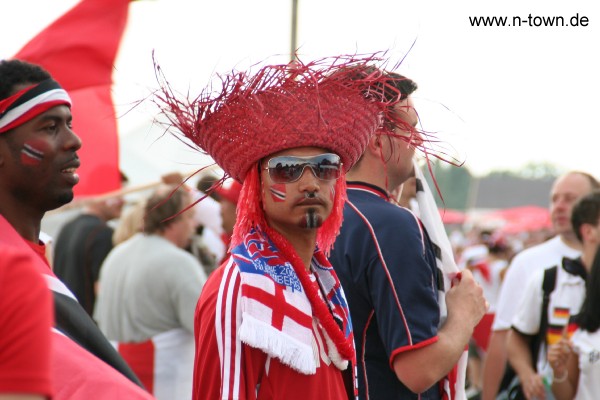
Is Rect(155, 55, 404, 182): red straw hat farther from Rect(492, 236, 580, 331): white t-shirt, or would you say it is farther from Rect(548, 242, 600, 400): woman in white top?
Rect(492, 236, 580, 331): white t-shirt

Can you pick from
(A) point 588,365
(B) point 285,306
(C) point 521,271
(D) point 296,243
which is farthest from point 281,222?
(C) point 521,271

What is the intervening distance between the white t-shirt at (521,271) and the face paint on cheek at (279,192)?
12.5 ft

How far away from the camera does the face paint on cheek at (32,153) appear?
2.79 m

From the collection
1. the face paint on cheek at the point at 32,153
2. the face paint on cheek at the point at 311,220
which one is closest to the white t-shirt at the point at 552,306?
the face paint on cheek at the point at 311,220

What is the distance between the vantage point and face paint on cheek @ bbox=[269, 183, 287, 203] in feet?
9.27

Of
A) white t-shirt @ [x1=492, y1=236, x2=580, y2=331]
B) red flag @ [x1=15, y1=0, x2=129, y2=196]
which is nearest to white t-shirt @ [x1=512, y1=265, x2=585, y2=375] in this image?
white t-shirt @ [x1=492, y1=236, x2=580, y2=331]

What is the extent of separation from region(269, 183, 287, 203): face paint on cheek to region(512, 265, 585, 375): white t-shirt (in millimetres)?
2857

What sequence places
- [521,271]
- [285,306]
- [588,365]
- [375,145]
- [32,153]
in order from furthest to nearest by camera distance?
[521,271] < [588,365] < [375,145] < [32,153] < [285,306]

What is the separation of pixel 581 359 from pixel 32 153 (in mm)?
3213

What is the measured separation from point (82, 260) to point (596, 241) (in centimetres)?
417

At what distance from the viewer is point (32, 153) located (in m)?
2.79

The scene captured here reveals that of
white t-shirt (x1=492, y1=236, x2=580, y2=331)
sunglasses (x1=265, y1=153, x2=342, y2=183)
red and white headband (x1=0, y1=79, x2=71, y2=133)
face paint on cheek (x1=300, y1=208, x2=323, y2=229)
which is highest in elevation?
red and white headband (x1=0, y1=79, x2=71, y2=133)

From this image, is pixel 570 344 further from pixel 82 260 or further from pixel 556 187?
pixel 82 260

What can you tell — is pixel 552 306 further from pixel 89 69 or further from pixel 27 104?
pixel 27 104
